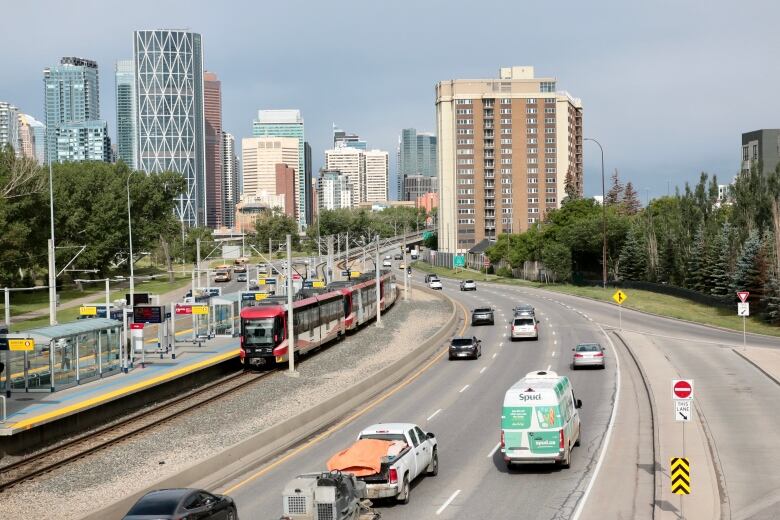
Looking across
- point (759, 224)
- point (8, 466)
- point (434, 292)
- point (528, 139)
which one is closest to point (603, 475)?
point (8, 466)

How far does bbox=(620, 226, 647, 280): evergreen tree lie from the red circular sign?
85987 millimetres

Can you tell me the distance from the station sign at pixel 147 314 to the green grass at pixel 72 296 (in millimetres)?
23631

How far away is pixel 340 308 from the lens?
5700cm

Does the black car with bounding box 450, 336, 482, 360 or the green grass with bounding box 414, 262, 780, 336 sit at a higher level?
the black car with bounding box 450, 336, 482, 360

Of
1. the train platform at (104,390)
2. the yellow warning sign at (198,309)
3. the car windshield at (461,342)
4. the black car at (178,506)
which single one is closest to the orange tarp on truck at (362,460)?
the black car at (178,506)

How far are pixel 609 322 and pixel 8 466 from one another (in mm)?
50154

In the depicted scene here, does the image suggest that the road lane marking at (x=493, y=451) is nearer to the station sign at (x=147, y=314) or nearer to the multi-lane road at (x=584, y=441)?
the multi-lane road at (x=584, y=441)

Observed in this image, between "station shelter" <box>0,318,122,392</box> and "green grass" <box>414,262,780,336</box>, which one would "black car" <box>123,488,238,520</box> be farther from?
"green grass" <box>414,262,780,336</box>

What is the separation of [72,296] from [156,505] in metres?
83.8

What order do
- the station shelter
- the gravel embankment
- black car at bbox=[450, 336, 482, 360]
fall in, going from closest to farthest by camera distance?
the gravel embankment, the station shelter, black car at bbox=[450, 336, 482, 360]

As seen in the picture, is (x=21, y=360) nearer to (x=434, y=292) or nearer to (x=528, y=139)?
(x=434, y=292)

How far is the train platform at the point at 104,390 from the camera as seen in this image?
28089 mm

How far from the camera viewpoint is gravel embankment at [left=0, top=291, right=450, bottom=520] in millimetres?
20859

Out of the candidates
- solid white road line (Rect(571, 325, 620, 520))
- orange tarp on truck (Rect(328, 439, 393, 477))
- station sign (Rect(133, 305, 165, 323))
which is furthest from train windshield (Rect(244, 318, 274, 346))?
orange tarp on truck (Rect(328, 439, 393, 477))
